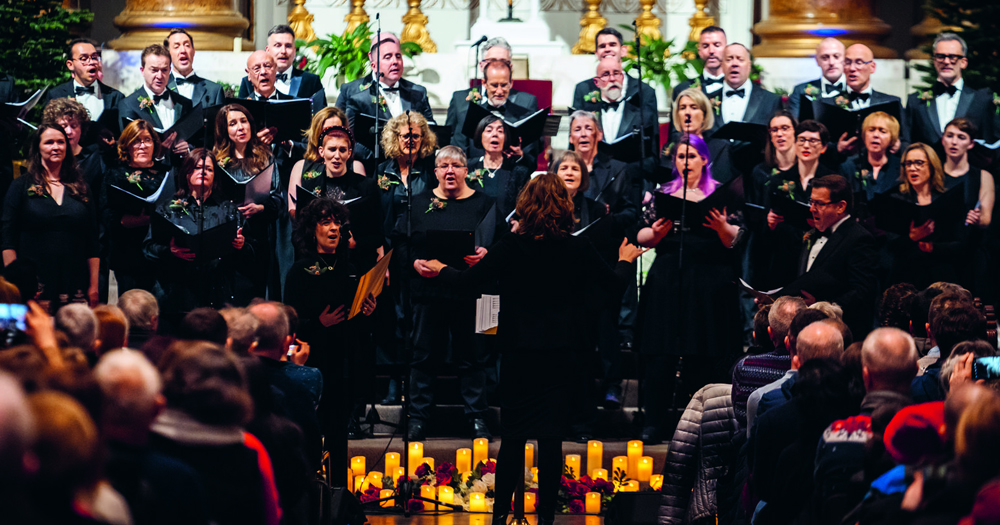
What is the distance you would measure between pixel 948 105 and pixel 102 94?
16.6ft

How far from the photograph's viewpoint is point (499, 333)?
4500 millimetres

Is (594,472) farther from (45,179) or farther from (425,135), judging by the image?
(45,179)

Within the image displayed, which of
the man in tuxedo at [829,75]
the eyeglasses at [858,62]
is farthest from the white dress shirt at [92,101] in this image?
the eyeglasses at [858,62]

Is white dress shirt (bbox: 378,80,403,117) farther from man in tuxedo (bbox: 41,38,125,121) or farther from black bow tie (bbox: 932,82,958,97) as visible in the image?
black bow tie (bbox: 932,82,958,97)

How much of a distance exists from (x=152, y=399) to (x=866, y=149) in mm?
5020

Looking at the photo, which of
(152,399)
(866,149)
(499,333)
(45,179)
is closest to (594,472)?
(499,333)

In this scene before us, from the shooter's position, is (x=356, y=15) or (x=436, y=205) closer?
(x=436, y=205)

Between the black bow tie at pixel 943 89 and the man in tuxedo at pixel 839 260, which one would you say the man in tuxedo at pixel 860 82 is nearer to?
the black bow tie at pixel 943 89

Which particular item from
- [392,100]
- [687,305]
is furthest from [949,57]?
[392,100]

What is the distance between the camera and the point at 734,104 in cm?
721

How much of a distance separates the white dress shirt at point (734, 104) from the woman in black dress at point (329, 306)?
2.99 metres

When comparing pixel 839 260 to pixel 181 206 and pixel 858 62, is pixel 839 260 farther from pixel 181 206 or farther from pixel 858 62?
Result: pixel 181 206

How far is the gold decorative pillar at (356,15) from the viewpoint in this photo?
973cm

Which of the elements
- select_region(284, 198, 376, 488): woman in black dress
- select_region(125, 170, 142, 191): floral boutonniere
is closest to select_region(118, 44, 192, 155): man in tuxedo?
select_region(125, 170, 142, 191): floral boutonniere
